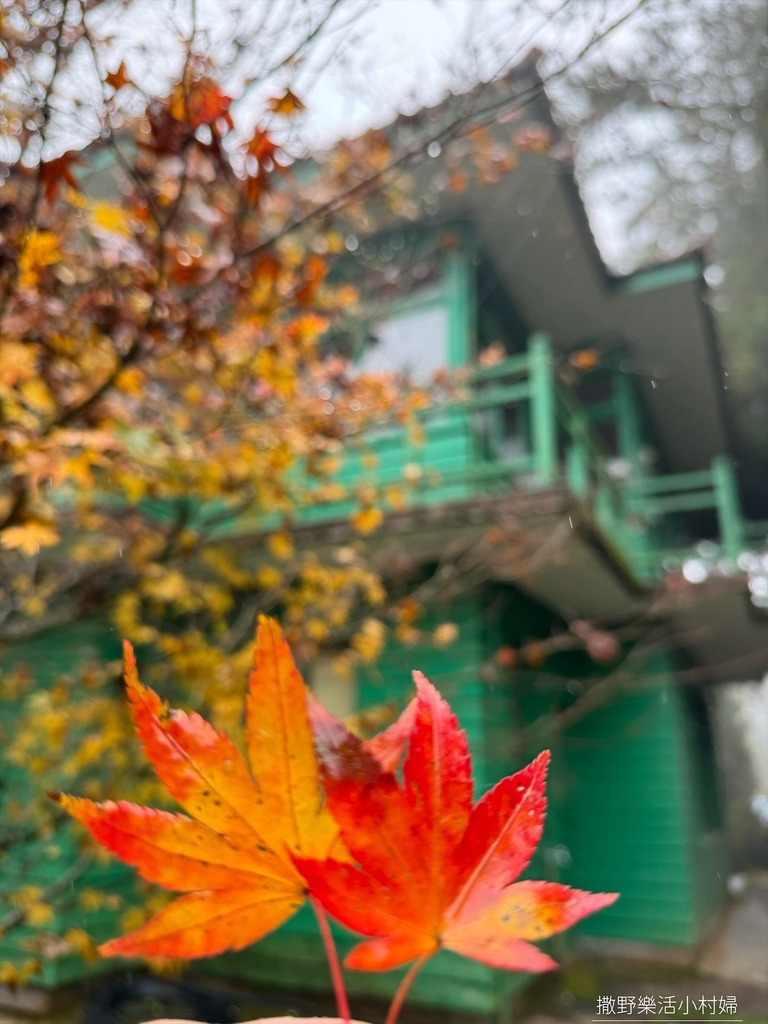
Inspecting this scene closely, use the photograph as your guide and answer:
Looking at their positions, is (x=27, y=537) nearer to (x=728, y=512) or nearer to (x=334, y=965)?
(x=334, y=965)

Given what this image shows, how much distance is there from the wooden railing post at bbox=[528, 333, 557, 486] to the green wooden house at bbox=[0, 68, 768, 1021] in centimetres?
2

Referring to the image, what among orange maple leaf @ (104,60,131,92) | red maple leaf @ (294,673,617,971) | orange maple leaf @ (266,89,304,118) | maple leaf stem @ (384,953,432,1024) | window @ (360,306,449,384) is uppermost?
window @ (360,306,449,384)

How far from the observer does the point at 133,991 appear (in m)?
1.02

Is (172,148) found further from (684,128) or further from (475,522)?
(684,128)

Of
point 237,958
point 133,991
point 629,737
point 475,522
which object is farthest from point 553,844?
point 133,991

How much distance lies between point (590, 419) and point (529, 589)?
297 cm

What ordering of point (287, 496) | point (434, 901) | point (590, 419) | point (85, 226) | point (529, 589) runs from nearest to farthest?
point (434, 901) < point (85, 226) < point (287, 496) < point (529, 589) < point (590, 419)

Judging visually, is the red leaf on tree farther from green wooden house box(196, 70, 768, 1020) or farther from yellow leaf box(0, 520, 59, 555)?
green wooden house box(196, 70, 768, 1020)

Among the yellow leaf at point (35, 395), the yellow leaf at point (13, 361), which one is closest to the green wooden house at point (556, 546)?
the yellow leaf at point (35, 395)

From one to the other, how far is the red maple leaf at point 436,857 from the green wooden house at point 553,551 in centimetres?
210

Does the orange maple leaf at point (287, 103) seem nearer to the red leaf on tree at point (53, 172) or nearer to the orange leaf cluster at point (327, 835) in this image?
the red leaf on tree at point (53, 172)

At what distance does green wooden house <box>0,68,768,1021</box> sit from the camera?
322 centimetres

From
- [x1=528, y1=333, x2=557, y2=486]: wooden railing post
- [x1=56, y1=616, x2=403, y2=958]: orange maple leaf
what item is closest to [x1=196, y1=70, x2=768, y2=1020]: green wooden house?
[x1=528, y1=333, x2=557, y2=486]: wooden railing post

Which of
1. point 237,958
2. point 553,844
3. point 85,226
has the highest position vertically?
point 85,226
